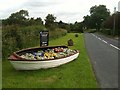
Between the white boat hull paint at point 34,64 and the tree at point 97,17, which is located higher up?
the tree at point 97,17

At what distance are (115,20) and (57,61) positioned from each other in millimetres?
57712

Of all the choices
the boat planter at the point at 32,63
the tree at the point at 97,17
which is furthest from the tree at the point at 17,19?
the tree at the point at 97,17

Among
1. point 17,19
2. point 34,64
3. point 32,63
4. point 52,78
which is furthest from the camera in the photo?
point 17,19

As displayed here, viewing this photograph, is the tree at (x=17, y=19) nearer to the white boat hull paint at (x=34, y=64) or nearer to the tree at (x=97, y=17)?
the white boat hull paint at (x=34, y=64)

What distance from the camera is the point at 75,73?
12.2m

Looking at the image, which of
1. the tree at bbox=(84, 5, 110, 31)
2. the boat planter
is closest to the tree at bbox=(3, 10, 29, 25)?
the boat planter

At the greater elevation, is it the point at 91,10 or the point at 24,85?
the point at 91,10

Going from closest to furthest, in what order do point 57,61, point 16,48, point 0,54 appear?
point 57,61
point 0,54
point 16,48

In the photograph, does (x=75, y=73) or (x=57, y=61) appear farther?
(x=57, y=61)

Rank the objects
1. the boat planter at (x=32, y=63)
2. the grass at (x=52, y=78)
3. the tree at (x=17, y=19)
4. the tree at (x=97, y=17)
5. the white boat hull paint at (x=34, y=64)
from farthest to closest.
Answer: the tree at (x=97, y=17)
the tree at (x=17, y=19)
the white boat hull paint at (x=34, y=64)
the boat planter at (x=32, y=63)
the grass at (x=52, y=78)

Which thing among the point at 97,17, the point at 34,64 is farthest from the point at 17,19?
the point at 97,17

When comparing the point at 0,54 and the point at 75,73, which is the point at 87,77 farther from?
the point at 0,54

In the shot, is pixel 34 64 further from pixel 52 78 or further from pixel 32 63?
pixel 52 78

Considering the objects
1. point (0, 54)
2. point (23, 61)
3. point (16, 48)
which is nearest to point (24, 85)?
point (23, 61)
